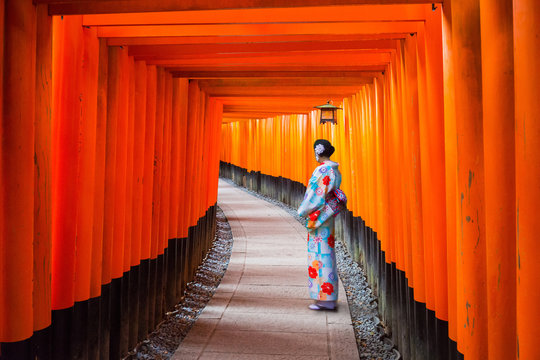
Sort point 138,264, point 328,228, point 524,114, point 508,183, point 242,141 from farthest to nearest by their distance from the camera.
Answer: point 242,141 < point 328,228 < point 138,264 < point 508,183 < point 524,114

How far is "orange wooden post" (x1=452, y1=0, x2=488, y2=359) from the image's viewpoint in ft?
6.86

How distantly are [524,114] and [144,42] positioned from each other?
9.89 ft

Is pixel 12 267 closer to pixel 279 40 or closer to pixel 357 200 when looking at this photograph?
pixel 279 40

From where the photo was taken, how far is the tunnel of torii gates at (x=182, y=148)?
1842 mm

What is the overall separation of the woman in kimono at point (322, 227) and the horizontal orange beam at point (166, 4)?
3.05 meters

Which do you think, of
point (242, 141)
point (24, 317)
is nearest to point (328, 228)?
point (24, 317)

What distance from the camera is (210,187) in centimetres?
912

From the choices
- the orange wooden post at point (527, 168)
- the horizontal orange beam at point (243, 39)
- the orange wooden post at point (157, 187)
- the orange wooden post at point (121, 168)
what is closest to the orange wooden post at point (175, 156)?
the orange wooden post at point (157, 187)

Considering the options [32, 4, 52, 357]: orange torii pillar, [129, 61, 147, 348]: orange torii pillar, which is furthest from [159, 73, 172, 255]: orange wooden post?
[32, 4, 52, 357]: orange torii pillar

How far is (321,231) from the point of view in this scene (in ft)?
18.5

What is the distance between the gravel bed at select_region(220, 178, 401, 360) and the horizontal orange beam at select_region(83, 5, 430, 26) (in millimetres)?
3052

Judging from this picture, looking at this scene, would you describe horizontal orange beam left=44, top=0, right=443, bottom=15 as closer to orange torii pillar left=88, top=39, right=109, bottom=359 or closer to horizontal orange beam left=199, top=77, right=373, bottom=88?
orange torii pillar left=88, top=39, right=109, bottom=359

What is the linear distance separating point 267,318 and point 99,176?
2810mm

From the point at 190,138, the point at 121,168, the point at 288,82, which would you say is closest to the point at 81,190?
the point at 121,168
